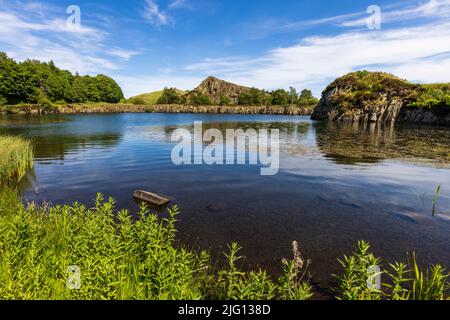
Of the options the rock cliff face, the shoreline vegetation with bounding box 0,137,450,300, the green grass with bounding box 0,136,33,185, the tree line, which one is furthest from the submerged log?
the tree line

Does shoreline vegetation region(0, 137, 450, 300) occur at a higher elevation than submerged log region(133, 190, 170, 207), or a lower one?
higher

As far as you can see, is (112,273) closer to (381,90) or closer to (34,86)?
(381,90)

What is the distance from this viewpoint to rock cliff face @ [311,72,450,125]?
7812 centimetres

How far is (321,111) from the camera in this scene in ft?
380

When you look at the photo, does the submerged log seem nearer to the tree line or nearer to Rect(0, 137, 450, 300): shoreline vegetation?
Rect(0, 137, 450, 300): shoreline vegetation

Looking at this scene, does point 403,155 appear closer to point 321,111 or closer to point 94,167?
point 94,167

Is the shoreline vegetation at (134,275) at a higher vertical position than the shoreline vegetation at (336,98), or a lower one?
lower

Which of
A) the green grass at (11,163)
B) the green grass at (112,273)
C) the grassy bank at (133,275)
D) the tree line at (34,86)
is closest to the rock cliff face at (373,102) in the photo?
the grassy bank at (133,275)

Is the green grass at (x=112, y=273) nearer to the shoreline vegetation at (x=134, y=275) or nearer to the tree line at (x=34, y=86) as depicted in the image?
the shoreline vegetation at (x=134, y=275)

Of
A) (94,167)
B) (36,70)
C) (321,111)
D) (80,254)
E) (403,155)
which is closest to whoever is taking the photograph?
(80,254)

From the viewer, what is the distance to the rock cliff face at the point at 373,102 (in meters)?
78.1

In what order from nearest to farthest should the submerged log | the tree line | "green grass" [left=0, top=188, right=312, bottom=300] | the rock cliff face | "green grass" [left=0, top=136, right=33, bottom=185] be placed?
"green grass" [left=0, top=188, right=312, bottom=300] < the submerged log < "green grass" [left=0, top=136, right=33, bottom=185] < the rock cliff face < the tree line
